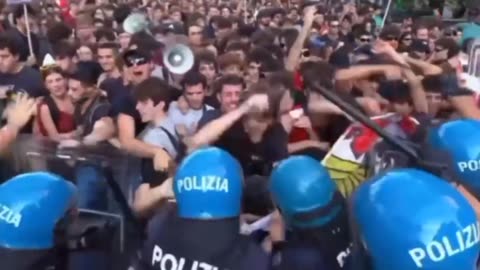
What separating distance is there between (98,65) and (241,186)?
527 cm

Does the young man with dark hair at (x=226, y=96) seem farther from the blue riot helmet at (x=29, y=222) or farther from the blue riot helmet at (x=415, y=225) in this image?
the blue riot helmet at (x=415, y=225)

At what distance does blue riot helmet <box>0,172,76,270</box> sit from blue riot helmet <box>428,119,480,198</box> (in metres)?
1.54

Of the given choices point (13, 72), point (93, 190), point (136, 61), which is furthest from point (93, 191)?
point (13, 72)

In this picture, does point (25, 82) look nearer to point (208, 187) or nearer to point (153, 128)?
point (153, 128)

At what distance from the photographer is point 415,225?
3.12 m

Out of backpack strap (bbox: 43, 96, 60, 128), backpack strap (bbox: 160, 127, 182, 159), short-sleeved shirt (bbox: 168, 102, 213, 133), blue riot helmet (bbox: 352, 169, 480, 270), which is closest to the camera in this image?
blue riot helmet (bbox: 352, 169, 480, 270)

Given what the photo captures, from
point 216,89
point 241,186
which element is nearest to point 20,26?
point 216,89

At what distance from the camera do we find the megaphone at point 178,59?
8.62 metres

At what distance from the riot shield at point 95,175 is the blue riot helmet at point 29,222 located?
0.18 metres

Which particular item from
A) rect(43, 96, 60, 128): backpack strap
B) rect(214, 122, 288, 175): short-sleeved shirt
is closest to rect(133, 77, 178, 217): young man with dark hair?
rect(214, 122, 288, 175): short-sleeved shirt

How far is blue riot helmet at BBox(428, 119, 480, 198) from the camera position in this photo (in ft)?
13.3

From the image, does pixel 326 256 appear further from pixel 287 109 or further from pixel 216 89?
pixel 216 89

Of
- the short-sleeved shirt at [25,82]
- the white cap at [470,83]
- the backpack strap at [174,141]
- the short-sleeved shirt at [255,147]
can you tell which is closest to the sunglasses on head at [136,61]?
the short-sleeved shirt at [25,82]

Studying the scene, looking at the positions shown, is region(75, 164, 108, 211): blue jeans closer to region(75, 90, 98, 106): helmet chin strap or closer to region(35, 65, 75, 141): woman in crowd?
region(35, 65, 75, 141): woman in crowd
